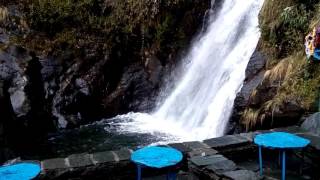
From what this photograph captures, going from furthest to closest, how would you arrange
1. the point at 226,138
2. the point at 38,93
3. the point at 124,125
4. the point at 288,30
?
the point at 38,93, the point at 124,125, the point at 288,30, the point at 226,138

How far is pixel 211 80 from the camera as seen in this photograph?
37.1 ft

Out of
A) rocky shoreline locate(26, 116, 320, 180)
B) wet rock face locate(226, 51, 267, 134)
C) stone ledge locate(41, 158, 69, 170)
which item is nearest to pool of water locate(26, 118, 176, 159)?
wet rock face locate(226, 51, 267, 134)

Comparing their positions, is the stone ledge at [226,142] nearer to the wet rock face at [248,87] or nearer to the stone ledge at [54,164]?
the stone ledge at [54,164]

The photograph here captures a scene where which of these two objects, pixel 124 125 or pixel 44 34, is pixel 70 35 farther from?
pixel 124 125

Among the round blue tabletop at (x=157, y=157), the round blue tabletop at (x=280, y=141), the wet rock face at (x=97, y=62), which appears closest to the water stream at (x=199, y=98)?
the wet rock face at (x=97, y=62)

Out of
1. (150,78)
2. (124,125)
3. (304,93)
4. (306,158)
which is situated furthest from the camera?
(150,78)

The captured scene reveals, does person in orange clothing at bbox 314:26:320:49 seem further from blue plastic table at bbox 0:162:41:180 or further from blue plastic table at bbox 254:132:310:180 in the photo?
blue plastic table at bbox 0:162:41:180

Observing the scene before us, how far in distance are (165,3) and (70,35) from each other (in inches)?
125

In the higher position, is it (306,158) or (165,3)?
(165,3)

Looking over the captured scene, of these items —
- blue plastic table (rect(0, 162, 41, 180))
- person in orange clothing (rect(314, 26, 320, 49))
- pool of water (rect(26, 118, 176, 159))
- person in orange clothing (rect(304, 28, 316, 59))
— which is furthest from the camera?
pool of water (rect(26, 118, 176, 159))

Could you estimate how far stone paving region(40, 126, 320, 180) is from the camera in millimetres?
5098

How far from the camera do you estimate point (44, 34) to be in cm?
1344

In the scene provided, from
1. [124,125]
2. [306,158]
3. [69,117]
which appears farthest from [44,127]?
[306,158]

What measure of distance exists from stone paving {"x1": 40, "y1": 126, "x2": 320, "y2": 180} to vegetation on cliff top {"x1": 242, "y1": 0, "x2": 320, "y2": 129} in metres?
1.62
